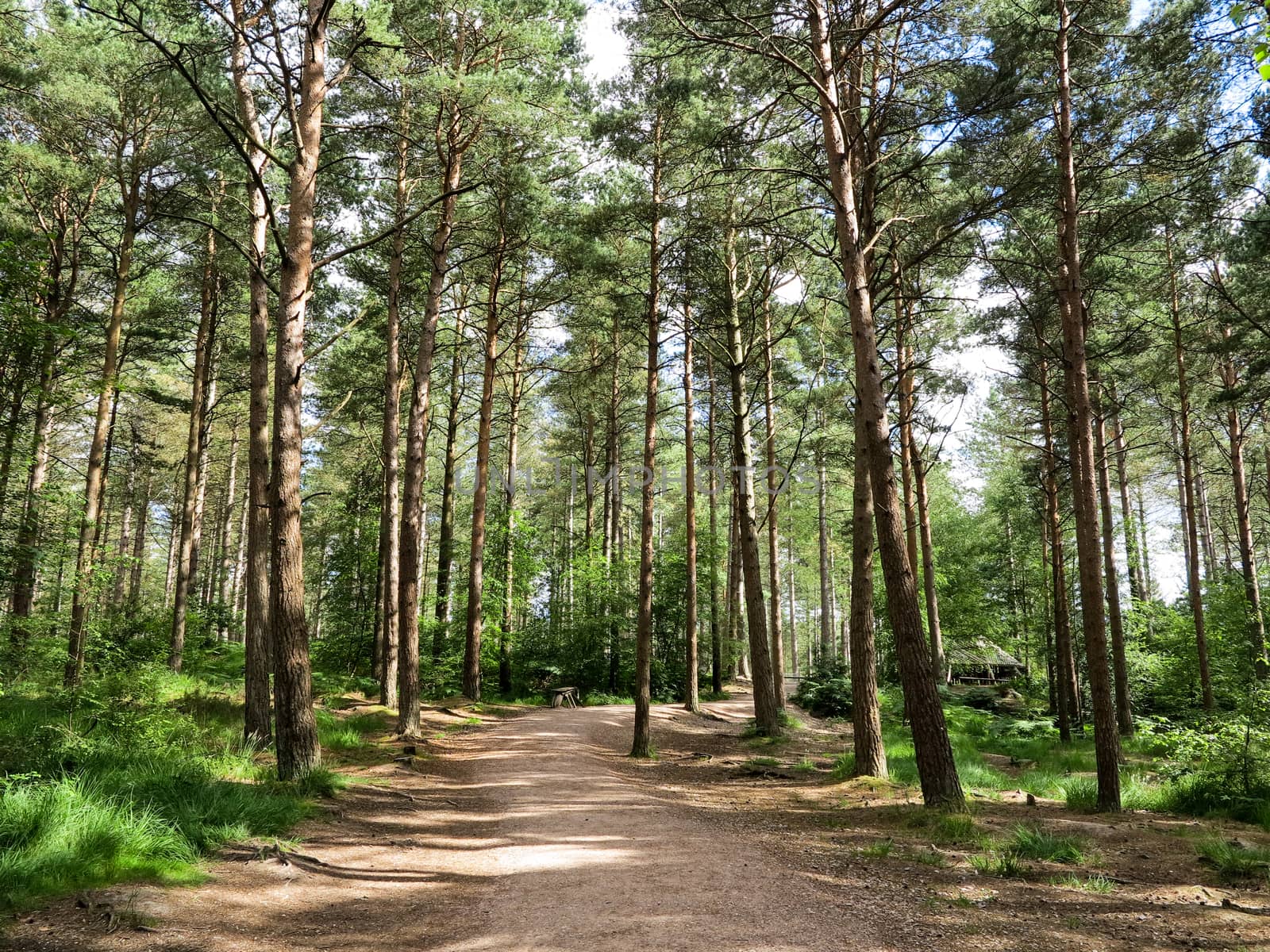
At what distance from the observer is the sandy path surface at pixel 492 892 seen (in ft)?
11.9

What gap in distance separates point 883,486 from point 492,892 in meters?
5.33

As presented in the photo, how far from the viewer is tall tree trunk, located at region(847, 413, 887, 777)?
877cm

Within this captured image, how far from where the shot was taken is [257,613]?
8555 mm

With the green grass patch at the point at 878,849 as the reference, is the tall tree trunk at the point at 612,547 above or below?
above

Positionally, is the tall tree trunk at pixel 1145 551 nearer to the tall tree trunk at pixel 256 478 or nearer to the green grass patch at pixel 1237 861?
the green grass patch at pixel 1237 861

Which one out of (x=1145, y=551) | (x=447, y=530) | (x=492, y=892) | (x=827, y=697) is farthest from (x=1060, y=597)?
(x=1145, y=551)

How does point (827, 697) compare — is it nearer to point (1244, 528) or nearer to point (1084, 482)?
point (1244, 528)

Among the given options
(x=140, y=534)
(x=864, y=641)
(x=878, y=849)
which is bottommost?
(x=878, y=849)

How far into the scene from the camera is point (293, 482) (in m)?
6.99

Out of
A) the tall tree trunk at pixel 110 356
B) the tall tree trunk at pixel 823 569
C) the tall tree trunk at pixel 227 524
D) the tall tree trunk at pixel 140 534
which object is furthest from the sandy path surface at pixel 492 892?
the tall tree trunk at pixel 140 534

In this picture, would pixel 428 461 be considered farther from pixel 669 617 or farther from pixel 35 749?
pixel 35 749

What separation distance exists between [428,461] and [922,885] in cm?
2696

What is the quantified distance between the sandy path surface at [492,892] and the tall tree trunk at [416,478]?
3242mm

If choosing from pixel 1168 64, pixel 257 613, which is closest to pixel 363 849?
pixel 257 613
